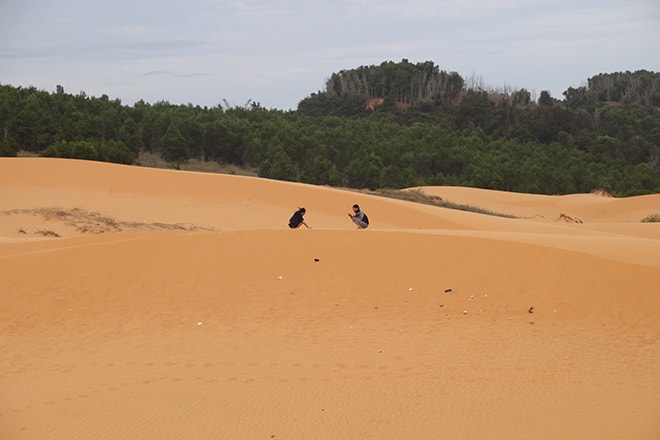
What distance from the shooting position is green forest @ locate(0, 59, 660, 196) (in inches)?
1834

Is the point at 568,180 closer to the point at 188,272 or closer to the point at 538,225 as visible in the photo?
the point at 538,225

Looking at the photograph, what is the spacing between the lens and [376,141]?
205ft

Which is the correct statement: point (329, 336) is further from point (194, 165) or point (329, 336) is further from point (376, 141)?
point (376, 141)

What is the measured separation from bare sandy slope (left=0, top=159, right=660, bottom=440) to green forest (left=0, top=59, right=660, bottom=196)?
29.8 m

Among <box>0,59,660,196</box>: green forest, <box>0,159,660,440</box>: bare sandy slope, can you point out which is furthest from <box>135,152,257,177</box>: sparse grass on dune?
<box>0,159,660,440</box>: bare sandy slope

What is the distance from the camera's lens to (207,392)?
303 inches

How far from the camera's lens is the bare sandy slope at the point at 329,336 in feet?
22.9

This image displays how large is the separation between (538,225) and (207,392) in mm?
17626

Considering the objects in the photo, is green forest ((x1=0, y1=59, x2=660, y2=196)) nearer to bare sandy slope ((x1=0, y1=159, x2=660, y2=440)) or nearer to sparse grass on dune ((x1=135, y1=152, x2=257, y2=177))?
sparse grass on dune ((x1=135, y1=152, x2=257, y2=177))

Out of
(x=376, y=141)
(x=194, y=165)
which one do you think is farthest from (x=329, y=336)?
(x=376, y=141)

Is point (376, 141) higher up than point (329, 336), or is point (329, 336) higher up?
point (376, 141)

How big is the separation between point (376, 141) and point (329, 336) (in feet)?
177

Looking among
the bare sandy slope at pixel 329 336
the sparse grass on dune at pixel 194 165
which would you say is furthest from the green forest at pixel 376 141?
the bare sandy slope at pixel 329 336

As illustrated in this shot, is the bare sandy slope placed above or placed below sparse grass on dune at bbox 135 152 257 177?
below
